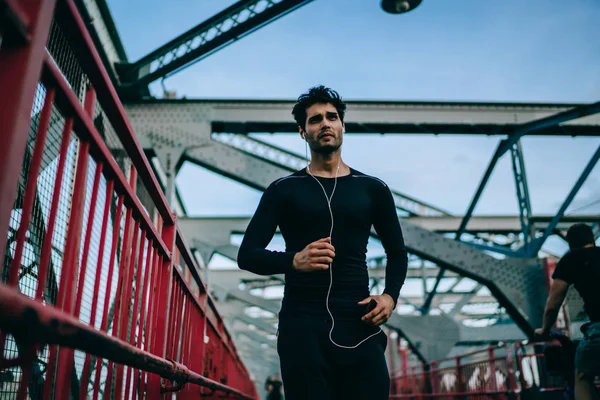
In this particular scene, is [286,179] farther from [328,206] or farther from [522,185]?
[522,185]

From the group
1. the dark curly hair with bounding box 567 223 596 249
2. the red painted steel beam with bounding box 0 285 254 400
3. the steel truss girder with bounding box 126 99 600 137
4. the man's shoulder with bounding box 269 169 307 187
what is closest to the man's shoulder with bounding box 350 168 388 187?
the man's shoulder with bounding box 269 169 307 187

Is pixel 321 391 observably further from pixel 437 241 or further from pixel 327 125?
pixel 437 241

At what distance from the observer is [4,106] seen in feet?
3.36

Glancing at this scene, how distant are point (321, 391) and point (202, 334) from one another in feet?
9.26

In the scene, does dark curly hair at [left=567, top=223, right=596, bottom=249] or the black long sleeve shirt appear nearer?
the black long sleeve shirt

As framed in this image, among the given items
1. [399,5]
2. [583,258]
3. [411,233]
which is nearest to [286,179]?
[583,258]

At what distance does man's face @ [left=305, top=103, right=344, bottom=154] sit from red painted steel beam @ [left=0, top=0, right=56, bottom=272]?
1538 mm

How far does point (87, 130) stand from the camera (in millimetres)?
1723

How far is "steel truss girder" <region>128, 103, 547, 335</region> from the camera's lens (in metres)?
8.38

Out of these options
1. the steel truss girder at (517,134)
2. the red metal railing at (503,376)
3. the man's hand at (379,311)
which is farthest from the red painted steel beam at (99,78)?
the steel truss girder at (517,134)

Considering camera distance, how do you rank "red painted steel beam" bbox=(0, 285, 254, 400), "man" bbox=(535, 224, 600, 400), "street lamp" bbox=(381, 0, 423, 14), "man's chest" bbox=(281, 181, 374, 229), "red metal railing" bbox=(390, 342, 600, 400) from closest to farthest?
"red painted steel beam" bbox=(0, 285, 254, 400), "man's chest" bbox=(281, 181, 374, 229), "man" bbox=(535, 224, 600, 400), "street lamp" bbox=(381, 0, 423, 14), "red metal railing" bbox=(390, 342, 600, 400)

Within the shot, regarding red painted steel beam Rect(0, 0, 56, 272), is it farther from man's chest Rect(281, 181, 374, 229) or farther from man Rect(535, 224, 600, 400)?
man Rect(535, 224, 600, 400)

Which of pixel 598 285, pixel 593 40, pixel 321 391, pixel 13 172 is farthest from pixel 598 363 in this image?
pixel 593 40

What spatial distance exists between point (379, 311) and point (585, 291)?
9.51ft
